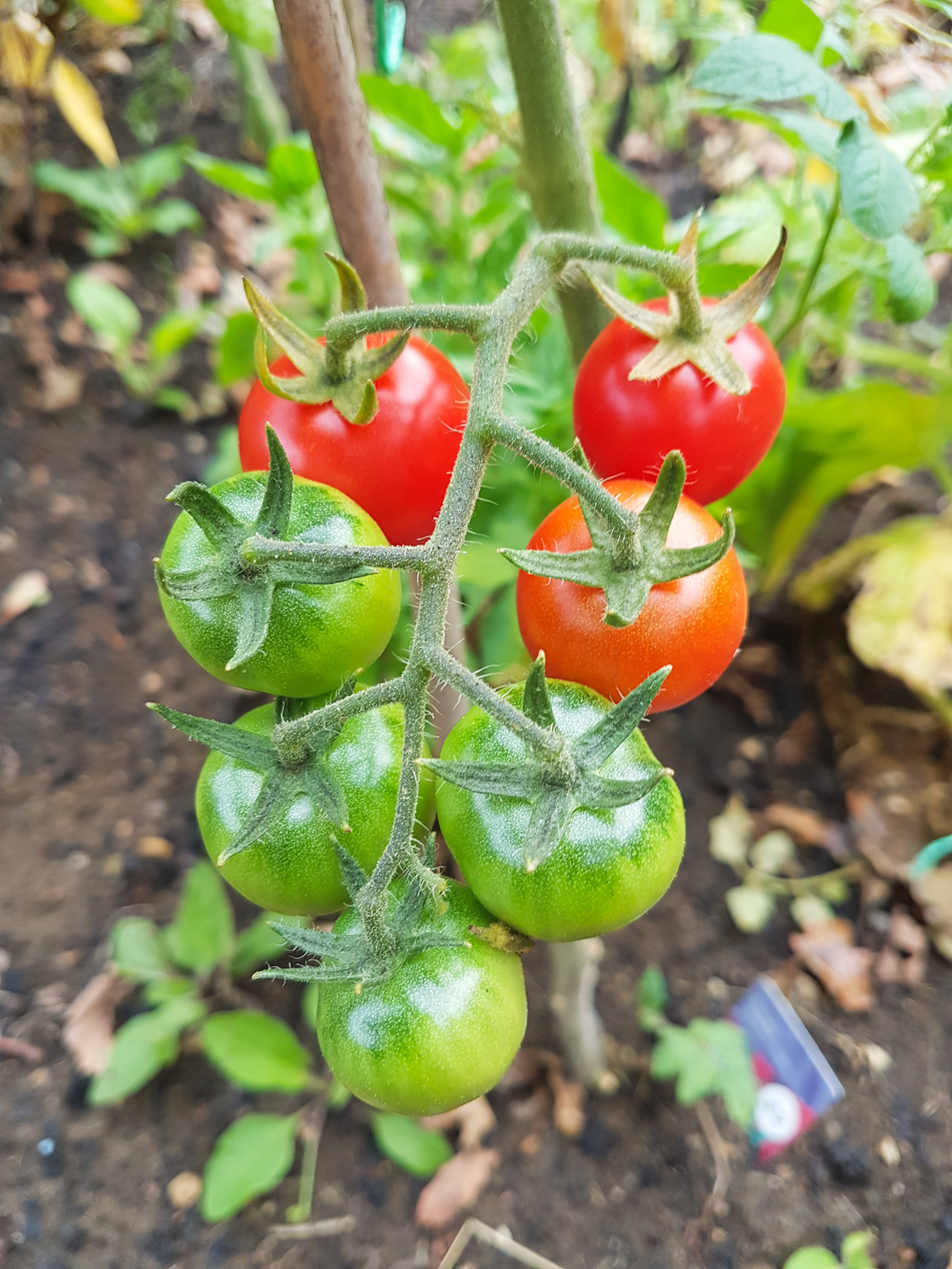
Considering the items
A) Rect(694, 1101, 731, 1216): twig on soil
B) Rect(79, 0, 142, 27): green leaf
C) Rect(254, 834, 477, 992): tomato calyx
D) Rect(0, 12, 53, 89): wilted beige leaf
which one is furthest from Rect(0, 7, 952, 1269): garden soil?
Rect(254, 834, 477, 992): tomato calyx

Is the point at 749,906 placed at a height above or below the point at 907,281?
below

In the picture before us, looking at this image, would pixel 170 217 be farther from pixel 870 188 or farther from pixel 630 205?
pixel 870 188

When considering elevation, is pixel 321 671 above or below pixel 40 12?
below

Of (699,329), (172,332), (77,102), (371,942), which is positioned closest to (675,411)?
(699,329)

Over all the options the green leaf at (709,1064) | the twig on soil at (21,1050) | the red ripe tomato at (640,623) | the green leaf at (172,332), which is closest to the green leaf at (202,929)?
the twig on soil at (21,1050)

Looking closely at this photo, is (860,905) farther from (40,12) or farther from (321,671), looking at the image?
(40,12)

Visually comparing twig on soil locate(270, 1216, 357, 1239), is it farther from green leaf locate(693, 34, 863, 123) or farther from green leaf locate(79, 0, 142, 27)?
green leaf locate(79, 0, 142, 27)

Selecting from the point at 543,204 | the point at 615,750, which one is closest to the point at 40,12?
the point at 543,204
